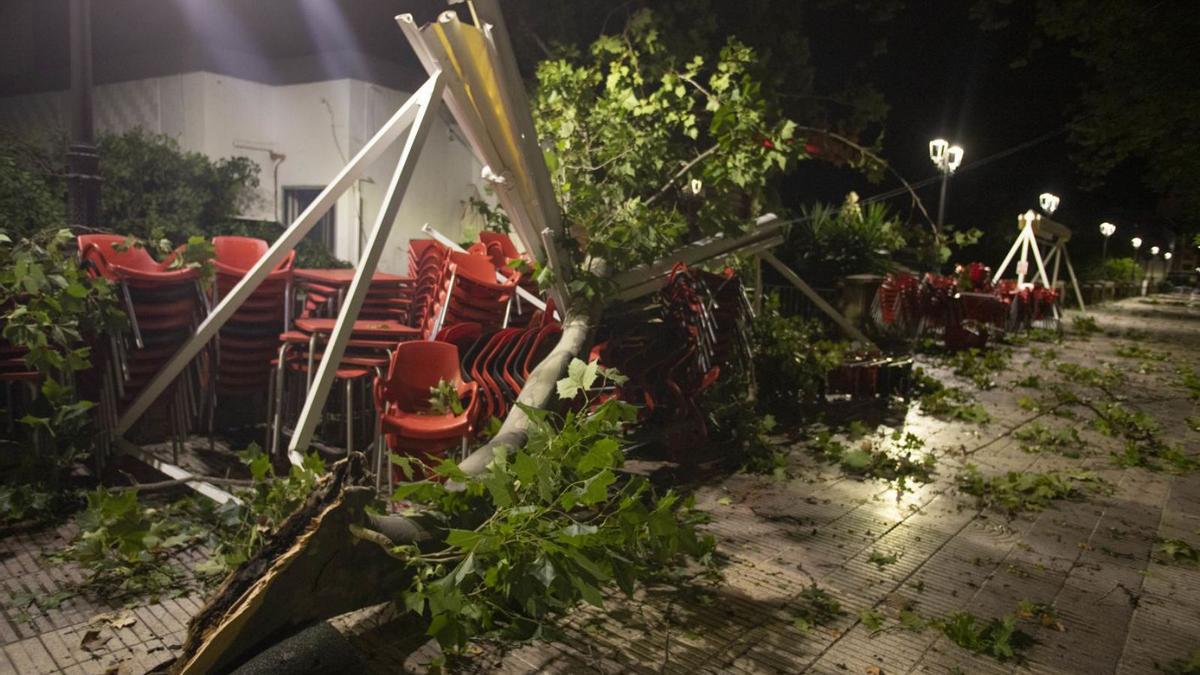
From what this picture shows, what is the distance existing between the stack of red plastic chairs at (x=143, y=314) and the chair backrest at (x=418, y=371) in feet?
4.99

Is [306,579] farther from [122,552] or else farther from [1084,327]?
[1084,327]

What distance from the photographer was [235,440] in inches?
232

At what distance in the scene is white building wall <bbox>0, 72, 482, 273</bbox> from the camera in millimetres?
13578

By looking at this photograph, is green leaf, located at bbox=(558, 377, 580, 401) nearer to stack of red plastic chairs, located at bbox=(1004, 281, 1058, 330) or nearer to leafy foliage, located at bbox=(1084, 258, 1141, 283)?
stack of red plastic chairs, located at bbox=(1004, 281, 1058, 330)

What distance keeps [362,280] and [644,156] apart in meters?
3.27

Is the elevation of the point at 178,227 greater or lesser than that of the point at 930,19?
lesser

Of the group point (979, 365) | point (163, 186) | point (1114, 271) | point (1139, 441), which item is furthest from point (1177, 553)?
point (1114, 271)

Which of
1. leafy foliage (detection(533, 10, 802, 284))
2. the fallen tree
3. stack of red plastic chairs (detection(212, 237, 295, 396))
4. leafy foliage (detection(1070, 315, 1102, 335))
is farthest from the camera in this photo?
leafy foliage (detection(1070, 315, 1102, 335))

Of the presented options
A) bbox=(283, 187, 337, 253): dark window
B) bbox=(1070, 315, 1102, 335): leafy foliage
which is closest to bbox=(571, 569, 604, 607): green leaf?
bbox=(283, 187, 337, 253): dark window

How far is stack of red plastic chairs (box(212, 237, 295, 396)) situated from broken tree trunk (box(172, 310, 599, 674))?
316 cm

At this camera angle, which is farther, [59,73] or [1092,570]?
[59,73]

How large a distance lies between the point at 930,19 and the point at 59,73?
18550mm

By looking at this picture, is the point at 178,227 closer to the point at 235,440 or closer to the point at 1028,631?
the point at 235,440

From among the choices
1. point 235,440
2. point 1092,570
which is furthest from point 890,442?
point 235,440
